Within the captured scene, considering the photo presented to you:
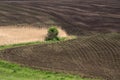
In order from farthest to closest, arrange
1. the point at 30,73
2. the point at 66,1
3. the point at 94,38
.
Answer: the point at 66,1, the point at 94,38, the point at 30,73

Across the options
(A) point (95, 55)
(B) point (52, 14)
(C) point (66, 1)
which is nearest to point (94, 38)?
(A) point (95, 55)

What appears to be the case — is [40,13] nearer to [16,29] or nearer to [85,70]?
[16,29]

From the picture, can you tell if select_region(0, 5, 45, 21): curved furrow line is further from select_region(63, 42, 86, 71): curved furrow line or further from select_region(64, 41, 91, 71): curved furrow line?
select_region(63, 42, 86, 71): curved furrow line

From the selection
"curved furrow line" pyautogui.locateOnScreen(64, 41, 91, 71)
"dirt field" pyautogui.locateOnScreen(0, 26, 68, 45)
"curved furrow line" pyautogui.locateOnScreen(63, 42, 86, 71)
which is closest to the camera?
"curved furrow line" pyautogui.locateOnScreen(63, 42, 86, 71)

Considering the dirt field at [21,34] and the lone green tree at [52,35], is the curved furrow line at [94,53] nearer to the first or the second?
the lone green tree at [52,35]

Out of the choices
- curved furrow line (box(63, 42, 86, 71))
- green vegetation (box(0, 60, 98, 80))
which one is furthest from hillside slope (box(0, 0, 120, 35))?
green vegetation (box(0, 60, 98, 80))

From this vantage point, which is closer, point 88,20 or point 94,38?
point 94,38

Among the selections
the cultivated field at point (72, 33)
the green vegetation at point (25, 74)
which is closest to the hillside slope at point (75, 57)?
the cultivated field at point (72, 33)

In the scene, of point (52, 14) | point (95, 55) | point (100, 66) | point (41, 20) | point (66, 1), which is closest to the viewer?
point (100, 66)
